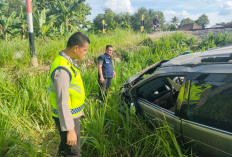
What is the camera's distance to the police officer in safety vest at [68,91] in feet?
6.05

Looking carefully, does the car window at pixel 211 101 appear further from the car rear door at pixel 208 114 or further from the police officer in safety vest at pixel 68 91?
the police officer in safety vest at pixel 68 91

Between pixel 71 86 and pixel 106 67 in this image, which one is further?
pixel 106 67

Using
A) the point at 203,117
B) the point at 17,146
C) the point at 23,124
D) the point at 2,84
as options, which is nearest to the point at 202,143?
the point at 203,117

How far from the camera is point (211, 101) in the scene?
175 centimetres

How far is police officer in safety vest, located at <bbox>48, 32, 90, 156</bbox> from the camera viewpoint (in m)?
1.84

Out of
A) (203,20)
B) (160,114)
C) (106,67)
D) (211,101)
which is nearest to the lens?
(211,101)

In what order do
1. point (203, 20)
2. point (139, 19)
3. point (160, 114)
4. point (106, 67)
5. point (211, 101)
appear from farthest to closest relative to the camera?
point (203, 20) < point (139, 19) < point (106, 67) < point (160, 114) < point (211, 101)

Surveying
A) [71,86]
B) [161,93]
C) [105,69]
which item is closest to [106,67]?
[105,69]

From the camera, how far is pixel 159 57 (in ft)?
22.2

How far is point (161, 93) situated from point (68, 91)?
1.70 metres

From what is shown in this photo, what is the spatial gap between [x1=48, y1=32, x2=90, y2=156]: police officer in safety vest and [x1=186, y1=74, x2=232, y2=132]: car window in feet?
4.19

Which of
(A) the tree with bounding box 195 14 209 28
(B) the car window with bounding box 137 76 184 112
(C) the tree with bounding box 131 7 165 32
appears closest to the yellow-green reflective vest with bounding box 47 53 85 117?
(B) the car window with bounding box 137 76 184 112

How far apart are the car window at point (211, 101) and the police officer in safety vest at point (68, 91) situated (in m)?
1.28

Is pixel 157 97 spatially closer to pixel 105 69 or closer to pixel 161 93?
pixel 161 93
